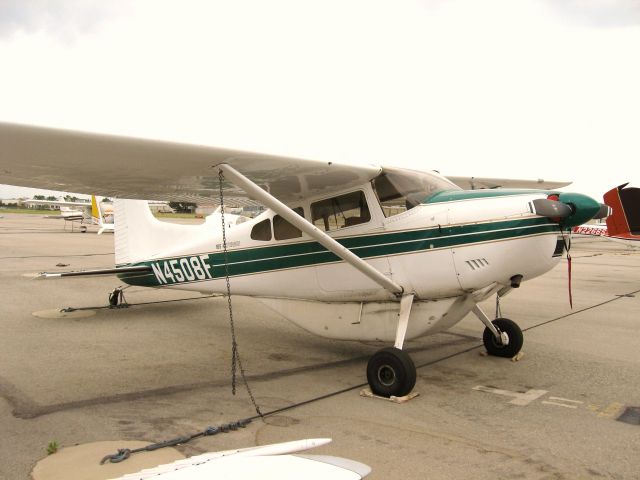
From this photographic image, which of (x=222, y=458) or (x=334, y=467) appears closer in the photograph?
(x=334, y=467)

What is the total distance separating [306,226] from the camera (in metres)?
5.30

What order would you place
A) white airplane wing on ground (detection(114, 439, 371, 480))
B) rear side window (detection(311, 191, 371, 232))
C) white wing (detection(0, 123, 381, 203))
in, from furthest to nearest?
rear side window (detection(311, 191, 371, 232)) < white wing (detection(0, 123, 381, 203)) < white airplane wing on ground (detection(114, 439, 371, 480))

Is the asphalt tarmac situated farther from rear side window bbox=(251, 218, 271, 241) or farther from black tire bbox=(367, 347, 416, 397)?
rear side window bbox=(251, 218, 271, 241)

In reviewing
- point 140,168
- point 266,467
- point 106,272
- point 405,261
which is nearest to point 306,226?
point 405,261

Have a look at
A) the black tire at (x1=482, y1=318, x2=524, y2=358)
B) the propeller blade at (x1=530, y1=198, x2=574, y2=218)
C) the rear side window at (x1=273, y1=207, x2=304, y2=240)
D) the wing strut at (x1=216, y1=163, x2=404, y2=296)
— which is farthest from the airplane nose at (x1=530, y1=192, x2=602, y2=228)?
A: the rear side window at (x1=273, y1=207, x2=304, y2=240)

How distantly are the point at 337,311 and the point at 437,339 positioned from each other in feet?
7.26

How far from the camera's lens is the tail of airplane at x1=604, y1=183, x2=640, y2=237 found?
14945 mm

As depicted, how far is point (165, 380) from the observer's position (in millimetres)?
5551

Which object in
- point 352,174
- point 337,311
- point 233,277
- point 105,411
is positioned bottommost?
point 105,411

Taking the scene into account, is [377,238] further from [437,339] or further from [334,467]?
[334,467]

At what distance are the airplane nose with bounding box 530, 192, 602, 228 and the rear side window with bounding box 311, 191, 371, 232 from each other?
6.15 ft

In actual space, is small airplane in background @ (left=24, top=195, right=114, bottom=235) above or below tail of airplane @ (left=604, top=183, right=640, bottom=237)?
above

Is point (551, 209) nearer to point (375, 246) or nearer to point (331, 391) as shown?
point (375, 246)

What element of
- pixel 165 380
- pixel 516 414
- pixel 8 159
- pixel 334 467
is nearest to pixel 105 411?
pixel 165 380
